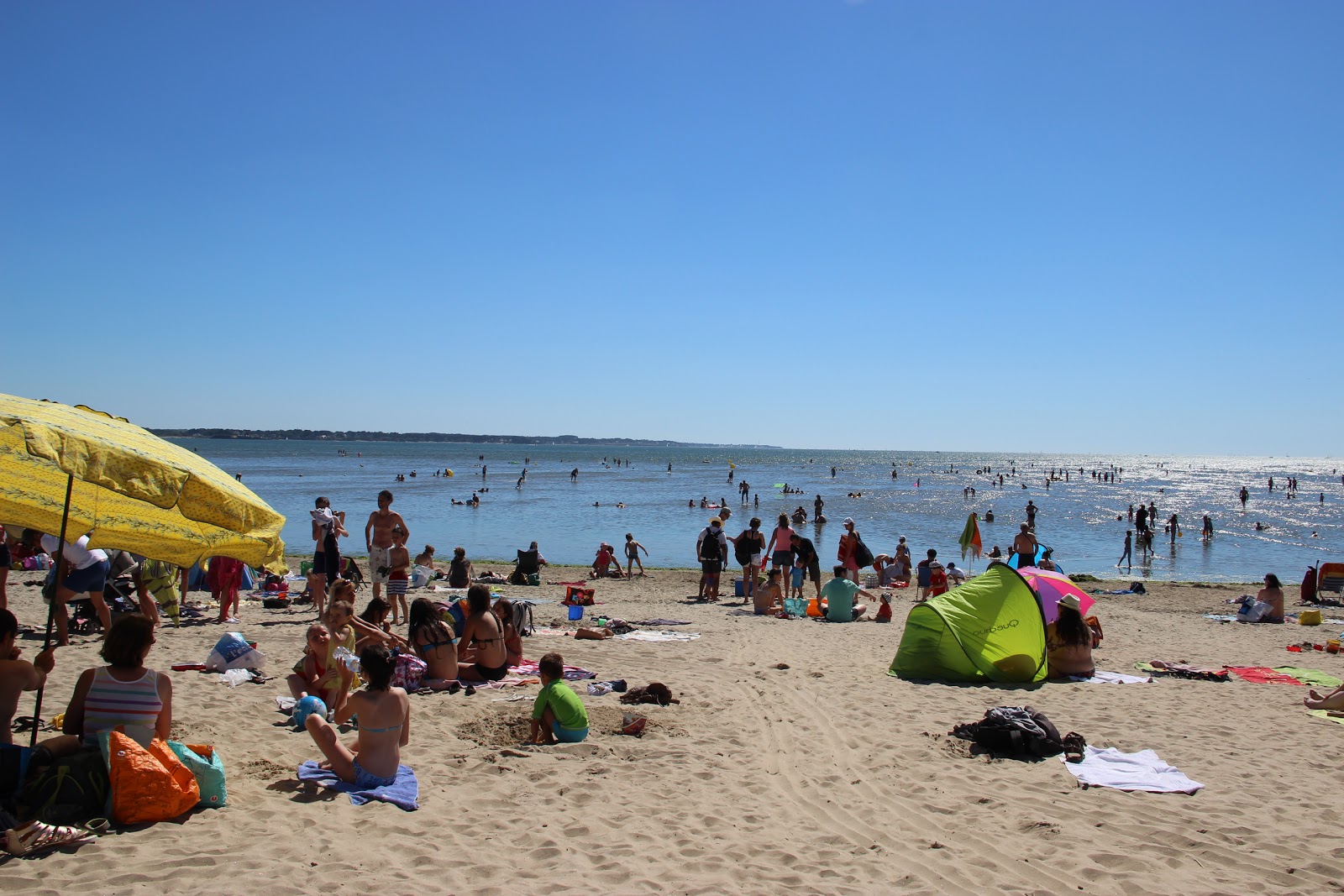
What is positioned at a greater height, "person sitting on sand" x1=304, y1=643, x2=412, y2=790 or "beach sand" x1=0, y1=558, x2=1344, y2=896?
"person sitting on sand" x1=304, y1=643, x2=412, y2=790

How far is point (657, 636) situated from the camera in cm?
1064

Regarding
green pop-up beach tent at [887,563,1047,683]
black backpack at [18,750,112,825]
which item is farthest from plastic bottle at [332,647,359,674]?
green pop-up beach tent at [887,563,1047,683]

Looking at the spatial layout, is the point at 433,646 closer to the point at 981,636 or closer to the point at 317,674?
the point at 317,674

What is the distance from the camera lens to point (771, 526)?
36.1 m

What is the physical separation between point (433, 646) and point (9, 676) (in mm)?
3335

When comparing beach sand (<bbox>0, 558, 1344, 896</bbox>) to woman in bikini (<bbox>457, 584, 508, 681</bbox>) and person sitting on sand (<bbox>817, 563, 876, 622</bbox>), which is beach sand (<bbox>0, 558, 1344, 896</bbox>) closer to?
woman in bikini (<bbox>457, 584, 508, 681</bbox>)

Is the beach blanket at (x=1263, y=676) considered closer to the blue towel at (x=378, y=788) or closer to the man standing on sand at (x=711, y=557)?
the man standing on sand at (x=711, y=557)


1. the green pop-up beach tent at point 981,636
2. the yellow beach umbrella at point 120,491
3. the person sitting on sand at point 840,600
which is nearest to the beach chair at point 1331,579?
the person sitting on sand at point 840,600

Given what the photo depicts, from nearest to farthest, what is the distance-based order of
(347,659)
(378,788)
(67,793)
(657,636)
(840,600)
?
A: (67,793)
(378,788)
(347,659)
(657,636)
(840,600)

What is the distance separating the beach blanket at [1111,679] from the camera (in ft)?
28.2

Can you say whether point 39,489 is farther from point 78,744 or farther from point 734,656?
point 734,656

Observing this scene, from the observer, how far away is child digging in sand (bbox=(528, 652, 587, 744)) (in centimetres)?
601

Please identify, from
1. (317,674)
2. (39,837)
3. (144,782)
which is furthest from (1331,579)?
(39,837)

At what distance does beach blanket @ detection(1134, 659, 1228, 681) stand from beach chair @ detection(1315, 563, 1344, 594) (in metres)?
10.4
